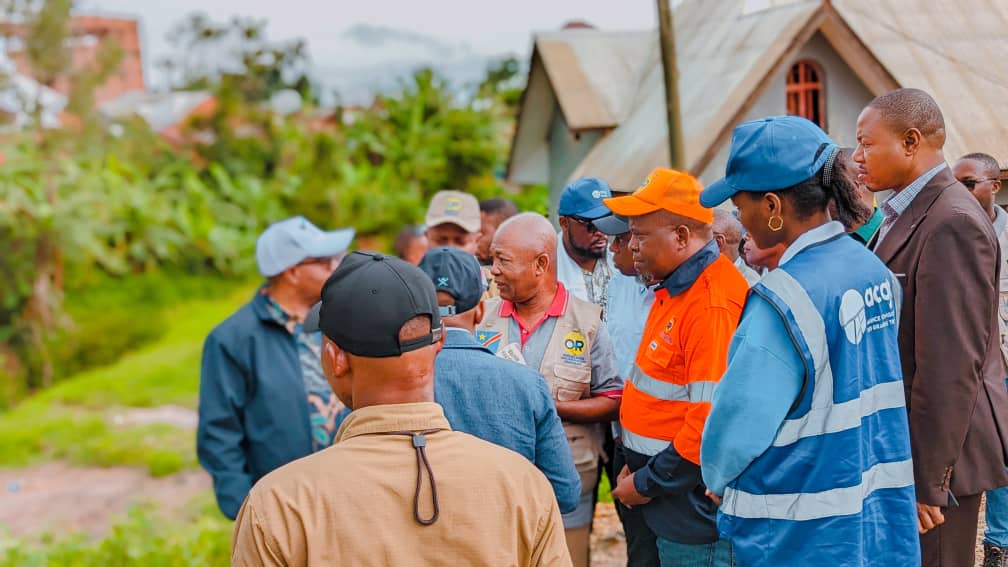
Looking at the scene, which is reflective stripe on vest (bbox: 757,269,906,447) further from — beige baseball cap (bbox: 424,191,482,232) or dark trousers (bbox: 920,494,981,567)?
beige baseball cap (bbox: 424,191,482,232)

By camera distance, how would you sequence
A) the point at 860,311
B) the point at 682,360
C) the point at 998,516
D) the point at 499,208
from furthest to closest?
1. the point at 499,208
2. the point at 998,516
3. the point at 682,360
4. the point at 860,311

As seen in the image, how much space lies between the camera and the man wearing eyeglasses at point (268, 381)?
442cm

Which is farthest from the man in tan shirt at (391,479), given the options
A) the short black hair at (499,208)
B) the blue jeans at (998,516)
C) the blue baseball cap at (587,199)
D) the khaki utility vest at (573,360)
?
the short black hair at (499,208)

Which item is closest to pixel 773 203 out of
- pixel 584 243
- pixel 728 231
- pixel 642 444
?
pixel 642 444

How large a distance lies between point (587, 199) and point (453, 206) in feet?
5.48

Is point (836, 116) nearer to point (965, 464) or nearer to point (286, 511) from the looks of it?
point (965, 464)

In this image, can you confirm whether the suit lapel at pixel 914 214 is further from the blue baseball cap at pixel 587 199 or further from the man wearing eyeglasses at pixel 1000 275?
the blue baseball cap at pixel 587 199

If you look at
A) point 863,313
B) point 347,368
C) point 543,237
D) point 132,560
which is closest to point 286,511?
point 347,368

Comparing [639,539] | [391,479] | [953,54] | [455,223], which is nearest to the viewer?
[391,479]

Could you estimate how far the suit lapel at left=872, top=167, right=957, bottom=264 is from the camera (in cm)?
320

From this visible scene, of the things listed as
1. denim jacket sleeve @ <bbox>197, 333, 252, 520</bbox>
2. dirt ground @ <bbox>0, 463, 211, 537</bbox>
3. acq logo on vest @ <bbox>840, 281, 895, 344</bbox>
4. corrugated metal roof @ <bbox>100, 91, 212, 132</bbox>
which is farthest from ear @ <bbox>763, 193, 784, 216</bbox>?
corrugated metal roof @ <bbox>100, 91, 212, 132</bbox>

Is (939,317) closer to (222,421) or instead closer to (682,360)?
(682,360)

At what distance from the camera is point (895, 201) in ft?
10.9

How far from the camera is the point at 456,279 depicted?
3.36 metres
